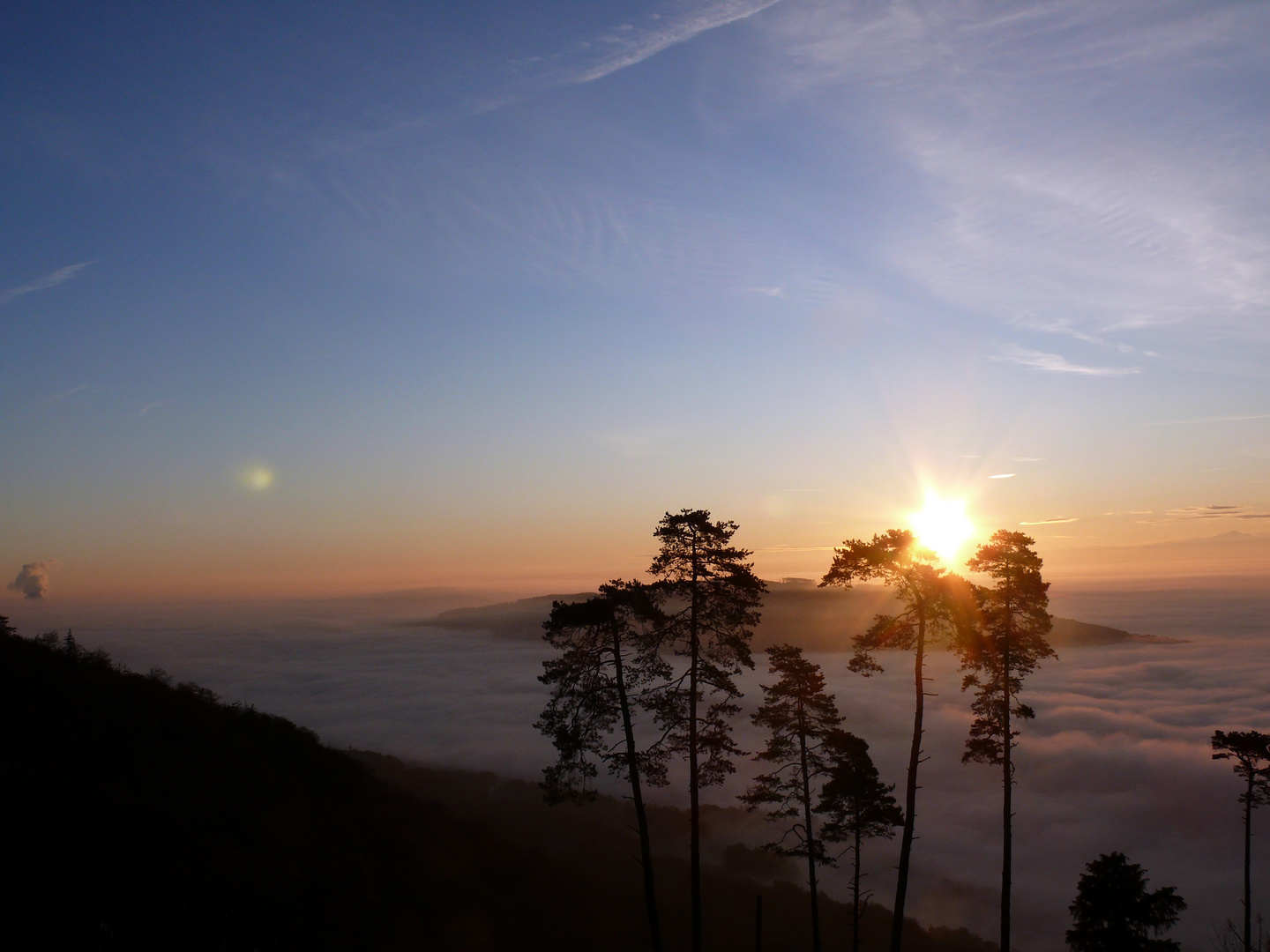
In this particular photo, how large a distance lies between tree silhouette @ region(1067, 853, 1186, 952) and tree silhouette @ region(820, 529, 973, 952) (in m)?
8.15

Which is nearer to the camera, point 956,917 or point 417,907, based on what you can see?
point 417,907

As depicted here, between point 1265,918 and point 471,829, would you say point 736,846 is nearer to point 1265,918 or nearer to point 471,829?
point 471,829

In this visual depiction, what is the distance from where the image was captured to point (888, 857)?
102 m

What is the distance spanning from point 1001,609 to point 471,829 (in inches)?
1160

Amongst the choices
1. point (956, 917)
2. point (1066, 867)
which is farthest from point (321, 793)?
point (1066, 867)

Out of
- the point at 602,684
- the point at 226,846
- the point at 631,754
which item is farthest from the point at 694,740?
the point at 226,846

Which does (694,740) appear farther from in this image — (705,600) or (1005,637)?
(1005,637)

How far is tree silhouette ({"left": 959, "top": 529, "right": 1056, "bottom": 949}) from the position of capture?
21312 millimetres

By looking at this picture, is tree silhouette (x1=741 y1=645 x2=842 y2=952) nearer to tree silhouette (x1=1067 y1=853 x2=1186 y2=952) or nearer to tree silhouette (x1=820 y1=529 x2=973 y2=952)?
tree silhouette (x1=820 y1=529 x2=973 y2=952)

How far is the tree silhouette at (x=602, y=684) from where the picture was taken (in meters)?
20.3

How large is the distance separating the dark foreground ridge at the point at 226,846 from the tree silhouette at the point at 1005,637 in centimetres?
1924

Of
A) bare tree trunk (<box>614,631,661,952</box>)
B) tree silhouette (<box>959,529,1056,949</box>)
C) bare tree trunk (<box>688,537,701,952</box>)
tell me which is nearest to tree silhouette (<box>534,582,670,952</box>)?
bare tree trunk (<box>614,631,661,952</box>)

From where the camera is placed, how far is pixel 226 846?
18.5 metres

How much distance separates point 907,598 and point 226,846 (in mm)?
20179
